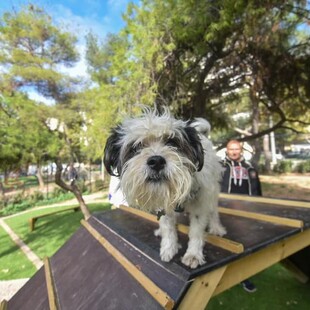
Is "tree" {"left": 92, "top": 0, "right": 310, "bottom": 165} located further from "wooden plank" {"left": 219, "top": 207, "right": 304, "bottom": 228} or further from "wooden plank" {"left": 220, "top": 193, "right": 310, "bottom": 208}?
"wooden plank" {"left": 219, "top": 207, "right": 304, "bottom": 228}

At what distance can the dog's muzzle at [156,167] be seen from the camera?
165 centimetres

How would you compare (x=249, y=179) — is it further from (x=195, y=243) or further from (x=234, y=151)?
(x=195, y=243)

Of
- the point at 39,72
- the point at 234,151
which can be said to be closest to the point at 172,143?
the point at 234,151

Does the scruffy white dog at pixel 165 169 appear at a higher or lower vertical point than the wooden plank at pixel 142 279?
higher

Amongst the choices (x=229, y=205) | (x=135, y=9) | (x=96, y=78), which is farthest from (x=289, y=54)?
(x=96, y=78)

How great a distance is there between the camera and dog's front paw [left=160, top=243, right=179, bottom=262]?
1.92 m

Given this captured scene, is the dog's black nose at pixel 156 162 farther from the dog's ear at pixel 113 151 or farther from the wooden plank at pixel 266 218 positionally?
the wooden plank at pixel 266 218

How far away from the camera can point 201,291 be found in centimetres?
171

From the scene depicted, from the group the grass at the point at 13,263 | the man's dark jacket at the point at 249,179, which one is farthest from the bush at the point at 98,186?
the man's dark jacket at the point at 249,179

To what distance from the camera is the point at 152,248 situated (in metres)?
2.11

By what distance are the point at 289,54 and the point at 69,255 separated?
26.7 feet

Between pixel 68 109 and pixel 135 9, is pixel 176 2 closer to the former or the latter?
pixel 135 9

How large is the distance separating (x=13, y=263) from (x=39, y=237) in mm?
1858

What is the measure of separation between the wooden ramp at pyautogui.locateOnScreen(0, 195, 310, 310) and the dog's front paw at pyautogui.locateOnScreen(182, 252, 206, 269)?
4 centimetres
